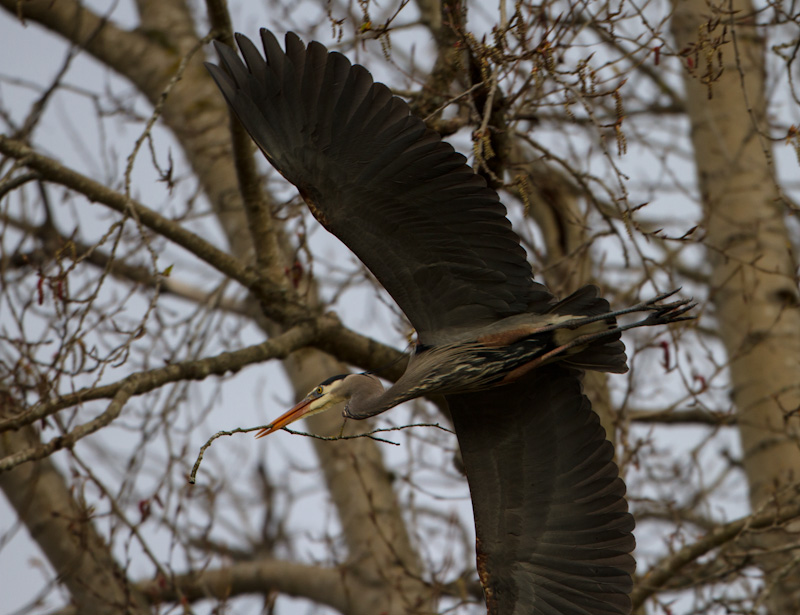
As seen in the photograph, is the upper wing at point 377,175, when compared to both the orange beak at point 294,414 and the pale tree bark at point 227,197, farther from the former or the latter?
the pale tree bark at point 227,197

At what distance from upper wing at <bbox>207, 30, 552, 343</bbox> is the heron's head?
2.52 ft

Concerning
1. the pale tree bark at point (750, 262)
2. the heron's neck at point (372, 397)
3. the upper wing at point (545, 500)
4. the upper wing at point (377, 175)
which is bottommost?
the upper wing at point (545, 500)

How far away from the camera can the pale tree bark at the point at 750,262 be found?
243 inches

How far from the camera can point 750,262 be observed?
5812 mm

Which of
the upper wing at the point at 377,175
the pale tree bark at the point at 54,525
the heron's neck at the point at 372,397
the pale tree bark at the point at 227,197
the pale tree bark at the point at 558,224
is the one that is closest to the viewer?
the upper wing at the point at 377,175

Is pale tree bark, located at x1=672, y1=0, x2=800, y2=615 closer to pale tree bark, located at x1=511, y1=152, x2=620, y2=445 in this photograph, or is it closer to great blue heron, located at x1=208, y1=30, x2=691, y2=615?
pale tree bark, located at x1=511, y1=152, x2=620, y2=445

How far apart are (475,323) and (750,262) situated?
228 centimetres

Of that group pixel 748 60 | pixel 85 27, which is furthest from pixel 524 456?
pixel 85 27

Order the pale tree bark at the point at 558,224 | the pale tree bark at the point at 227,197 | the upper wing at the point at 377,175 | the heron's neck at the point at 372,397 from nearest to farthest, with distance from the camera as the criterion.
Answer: the upper wing at the point at 377,175 → the heron's neck at the point at 372,397 → the pale tree bark at the point at 558,224 → the pale tree bark at the point at 227,197

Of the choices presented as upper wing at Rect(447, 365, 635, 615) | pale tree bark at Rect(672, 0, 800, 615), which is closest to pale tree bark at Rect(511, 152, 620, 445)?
pale tree bark at Rect(672, 0, 800, 615)

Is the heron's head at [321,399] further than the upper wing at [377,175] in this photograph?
Yes

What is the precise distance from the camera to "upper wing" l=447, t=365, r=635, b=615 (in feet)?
14.4

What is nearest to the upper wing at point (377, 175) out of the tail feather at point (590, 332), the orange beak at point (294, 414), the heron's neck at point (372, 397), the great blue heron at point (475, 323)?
the great blue heron at point (475, 323)

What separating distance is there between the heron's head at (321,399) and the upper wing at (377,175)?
2.52 ft
